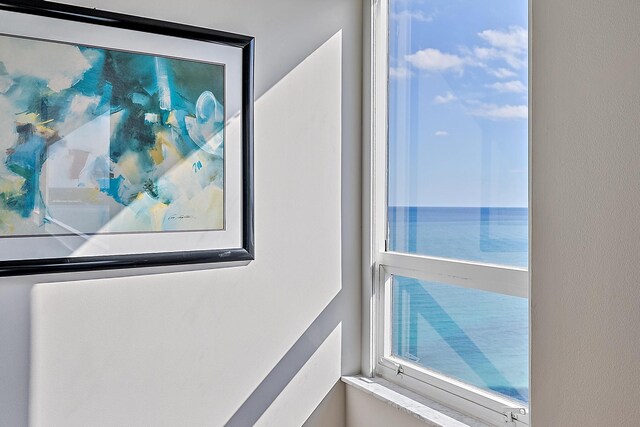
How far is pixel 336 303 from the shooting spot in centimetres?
239

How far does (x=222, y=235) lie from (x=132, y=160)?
408mm

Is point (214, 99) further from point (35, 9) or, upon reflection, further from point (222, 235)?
point (35, 9)

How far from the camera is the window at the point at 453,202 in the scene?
71.2 inches

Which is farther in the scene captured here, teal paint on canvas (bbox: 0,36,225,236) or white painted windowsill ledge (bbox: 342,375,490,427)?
white painted windowsill ledge (bbox: 342,375,490,427)

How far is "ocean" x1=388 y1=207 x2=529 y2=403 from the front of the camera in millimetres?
1802

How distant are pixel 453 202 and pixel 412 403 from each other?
0.73 metres

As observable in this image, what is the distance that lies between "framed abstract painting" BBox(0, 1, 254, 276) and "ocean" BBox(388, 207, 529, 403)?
65 cm

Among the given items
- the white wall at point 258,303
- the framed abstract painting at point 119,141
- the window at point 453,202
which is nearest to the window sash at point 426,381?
the window at point 453,202
